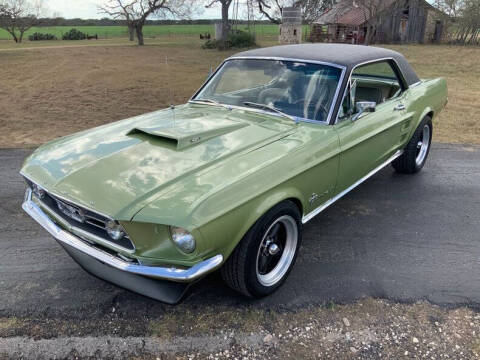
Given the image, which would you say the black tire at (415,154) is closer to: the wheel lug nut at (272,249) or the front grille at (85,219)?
the wheel lug nut at (272,249)

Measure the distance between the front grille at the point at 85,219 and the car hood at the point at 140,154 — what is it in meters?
0.08

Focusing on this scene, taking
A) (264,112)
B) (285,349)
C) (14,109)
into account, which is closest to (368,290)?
(285,349)

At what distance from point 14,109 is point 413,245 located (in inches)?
362

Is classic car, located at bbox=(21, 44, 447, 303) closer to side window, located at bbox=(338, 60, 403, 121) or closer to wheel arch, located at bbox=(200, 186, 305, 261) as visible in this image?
wheel arch, located at bbox=(200, 186, 305, 261)

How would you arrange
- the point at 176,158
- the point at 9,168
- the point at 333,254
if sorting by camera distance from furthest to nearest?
1. the point at 9,168
2. the point at 333,254
3. the point at 176,158

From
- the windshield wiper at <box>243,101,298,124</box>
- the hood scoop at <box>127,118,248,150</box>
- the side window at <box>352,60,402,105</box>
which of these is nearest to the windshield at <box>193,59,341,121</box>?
the windshield wiper at <box>243,101,298,124</box>

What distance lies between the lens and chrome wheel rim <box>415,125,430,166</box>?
5.02 metres

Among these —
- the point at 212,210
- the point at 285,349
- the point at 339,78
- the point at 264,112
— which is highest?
the point at 339,78

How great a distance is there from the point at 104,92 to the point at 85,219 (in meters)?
9.36

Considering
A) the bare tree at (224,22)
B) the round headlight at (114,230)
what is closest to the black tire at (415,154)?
the round headlight at (114,230)

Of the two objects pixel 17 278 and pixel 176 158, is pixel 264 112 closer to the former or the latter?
pixel 176 158

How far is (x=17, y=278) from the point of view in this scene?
2967mm

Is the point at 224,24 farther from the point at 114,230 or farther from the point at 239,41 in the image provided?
the point at 114,230

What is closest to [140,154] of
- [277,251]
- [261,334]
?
[277,251]
